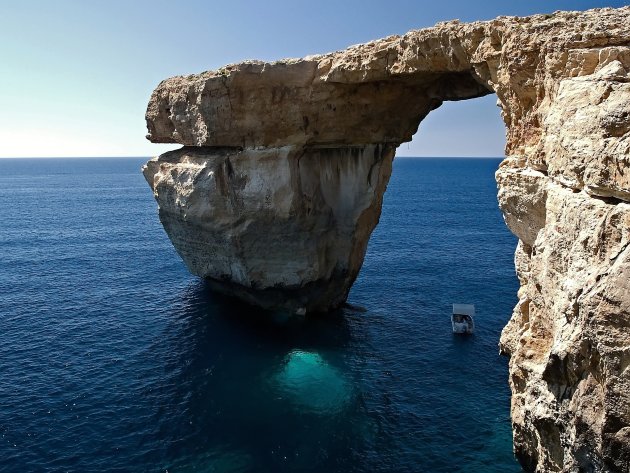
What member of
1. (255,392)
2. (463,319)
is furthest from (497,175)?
(463,319)

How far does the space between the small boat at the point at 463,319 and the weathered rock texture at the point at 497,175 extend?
949cm

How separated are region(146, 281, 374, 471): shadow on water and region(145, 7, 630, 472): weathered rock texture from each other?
451 cm

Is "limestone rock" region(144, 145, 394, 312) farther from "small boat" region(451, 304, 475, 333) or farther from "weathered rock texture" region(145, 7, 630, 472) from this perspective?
"small boat" region(451, 304, 475, 333)

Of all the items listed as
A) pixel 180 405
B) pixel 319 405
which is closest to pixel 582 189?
pixel 319 405

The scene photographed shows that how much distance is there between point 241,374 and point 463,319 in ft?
57.0

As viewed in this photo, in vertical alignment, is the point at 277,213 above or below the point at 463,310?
above

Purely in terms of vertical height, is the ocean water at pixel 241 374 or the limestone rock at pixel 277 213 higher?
the limestone rock at pixel 277 213

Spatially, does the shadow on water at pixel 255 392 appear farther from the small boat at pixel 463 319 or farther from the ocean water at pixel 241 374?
the small boat at pixel 463 319

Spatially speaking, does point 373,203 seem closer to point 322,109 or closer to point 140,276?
point 322,109

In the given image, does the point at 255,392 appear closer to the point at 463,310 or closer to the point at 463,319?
the point at 463,319

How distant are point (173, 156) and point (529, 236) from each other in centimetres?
3129

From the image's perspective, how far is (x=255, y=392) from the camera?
30.4 metres

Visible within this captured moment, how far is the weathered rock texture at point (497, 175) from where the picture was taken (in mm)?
13141

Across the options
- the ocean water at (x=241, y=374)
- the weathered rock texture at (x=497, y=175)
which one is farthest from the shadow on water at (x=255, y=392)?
the weathered rock texture at (x=497, y=175)
